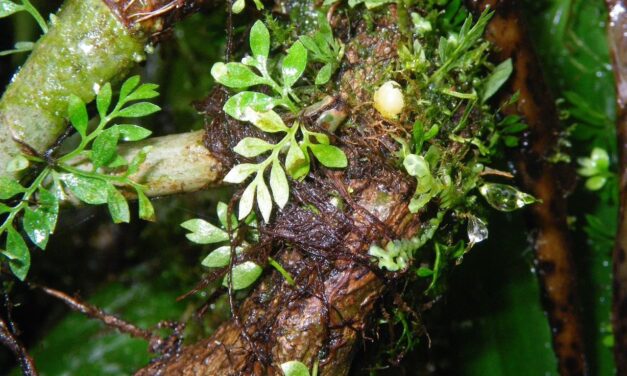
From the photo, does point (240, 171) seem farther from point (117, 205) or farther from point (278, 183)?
point (117, 205)

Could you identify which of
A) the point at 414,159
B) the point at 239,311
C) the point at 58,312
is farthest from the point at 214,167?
the point at 58,312

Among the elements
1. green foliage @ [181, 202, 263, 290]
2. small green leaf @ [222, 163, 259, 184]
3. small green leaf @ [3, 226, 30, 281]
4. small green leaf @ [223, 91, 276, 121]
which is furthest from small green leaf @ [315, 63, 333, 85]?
small green leaf @ [3, 226, 30, 281]

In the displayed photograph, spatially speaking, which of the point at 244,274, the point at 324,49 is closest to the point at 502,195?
the point at 324,49

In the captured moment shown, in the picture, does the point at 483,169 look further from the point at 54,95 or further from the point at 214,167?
the point at 54,95

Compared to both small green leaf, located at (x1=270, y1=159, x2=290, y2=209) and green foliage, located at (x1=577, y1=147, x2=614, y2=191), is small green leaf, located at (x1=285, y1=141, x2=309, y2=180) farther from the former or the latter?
green foliage, located at (x1=577, y1=147, x2=614, y2=191)

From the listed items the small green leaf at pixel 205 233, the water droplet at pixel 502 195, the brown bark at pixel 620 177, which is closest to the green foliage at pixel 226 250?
the small green leaf at pixel 205 233

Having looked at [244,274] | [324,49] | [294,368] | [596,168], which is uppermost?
[324,49]

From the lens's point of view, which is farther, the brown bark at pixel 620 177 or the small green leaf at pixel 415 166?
the brown bark at pixel 620 177

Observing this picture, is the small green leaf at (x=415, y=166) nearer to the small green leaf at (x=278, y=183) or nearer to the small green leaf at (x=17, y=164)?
the small green leaf at (x=278, y=183)
